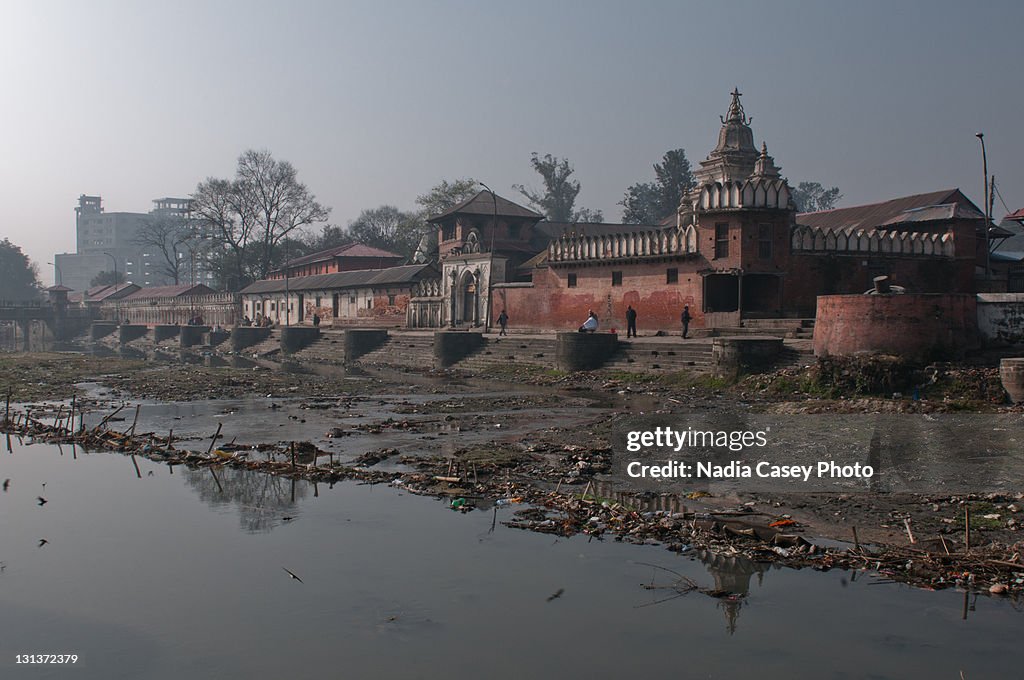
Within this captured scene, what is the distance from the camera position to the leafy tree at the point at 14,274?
116m

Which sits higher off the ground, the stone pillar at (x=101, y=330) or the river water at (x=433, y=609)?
the stone pillar at (x=101, y=330)

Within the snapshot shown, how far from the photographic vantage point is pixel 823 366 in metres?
20.4

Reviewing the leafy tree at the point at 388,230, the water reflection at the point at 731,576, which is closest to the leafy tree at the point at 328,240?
the leafy tree at the point at 388,230

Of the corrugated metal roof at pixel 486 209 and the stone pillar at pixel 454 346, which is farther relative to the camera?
the corrugated metal roof at pixel 486 209

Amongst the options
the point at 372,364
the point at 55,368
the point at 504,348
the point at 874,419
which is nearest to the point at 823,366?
the point at 874,419

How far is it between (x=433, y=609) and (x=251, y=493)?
5299 millimetres

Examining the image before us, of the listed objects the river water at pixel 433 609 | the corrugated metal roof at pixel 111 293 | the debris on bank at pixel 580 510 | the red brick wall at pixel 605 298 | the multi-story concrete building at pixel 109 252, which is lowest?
the river water at pixel 433 609

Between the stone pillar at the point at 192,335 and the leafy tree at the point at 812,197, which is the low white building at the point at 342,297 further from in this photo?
the leafy tree at the point at 812,197

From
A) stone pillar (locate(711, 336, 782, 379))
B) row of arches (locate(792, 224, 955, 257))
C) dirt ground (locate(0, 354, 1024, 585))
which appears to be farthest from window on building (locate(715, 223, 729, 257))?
stone pillar (locate(711, 336, 782, 379))

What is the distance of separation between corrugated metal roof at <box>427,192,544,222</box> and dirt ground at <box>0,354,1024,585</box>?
710 inches

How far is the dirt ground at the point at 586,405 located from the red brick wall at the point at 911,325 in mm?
1138

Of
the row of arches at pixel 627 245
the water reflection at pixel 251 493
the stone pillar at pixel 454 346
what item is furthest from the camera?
the stone pillar at pixel 454 346

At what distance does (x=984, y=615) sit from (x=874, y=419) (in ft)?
33.4

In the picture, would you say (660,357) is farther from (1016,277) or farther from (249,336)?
(249,336)
